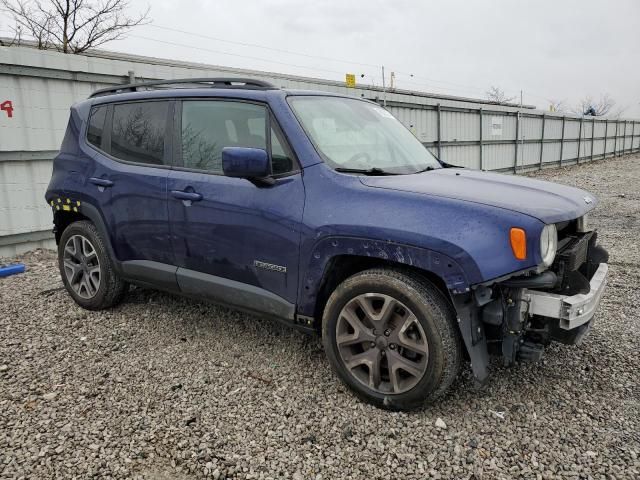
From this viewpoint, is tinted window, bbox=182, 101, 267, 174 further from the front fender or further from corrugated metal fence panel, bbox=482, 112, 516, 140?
corrugated metal fence panel, bbox=482, 112, 516, 140

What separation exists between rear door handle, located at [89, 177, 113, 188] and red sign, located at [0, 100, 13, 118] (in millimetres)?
3151

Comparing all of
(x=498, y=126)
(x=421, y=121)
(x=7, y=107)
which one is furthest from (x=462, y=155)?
(x=7, y=107)

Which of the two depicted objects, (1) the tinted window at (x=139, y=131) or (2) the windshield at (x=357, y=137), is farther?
(1) the tinted window at (x=139, y=131)

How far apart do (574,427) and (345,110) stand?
8.00 ft

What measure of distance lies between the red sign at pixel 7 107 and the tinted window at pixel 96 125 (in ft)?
9.14

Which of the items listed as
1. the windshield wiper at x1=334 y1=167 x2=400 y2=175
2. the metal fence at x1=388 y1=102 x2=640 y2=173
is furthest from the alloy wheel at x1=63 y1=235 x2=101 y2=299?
the metal fence at x1=388 y1=102 x2=640 y2=173

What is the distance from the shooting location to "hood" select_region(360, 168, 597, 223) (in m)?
2.55

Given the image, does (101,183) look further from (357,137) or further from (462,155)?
(462,155)

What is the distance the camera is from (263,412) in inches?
110

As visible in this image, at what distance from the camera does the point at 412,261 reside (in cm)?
254

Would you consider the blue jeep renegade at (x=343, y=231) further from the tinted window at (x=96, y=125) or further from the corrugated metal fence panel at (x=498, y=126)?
the corrugated metal fence panel at (x=498, y=126)

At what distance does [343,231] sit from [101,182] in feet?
7.41

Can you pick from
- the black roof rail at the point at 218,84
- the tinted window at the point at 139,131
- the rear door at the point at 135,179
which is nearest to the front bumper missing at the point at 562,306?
the black roof rail at the point at 218,84

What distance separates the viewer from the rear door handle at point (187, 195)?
10.8 ft
